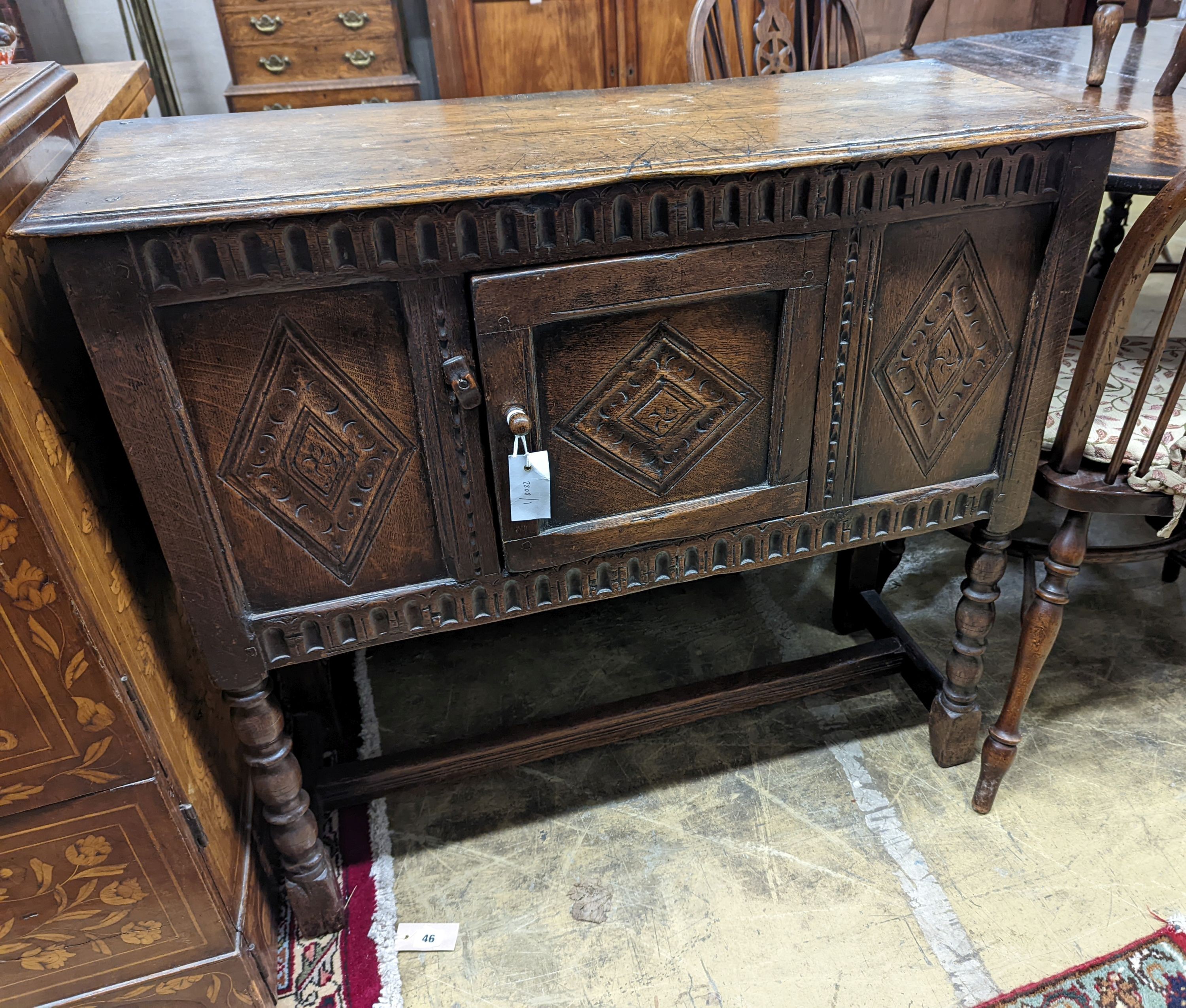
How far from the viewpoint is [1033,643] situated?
142 centimetres

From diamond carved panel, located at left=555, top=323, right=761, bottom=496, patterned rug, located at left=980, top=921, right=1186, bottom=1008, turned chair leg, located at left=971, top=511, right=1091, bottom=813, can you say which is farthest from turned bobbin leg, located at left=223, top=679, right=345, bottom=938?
turned chair leg, located at left=971, top=511, right=1091, bottom=813

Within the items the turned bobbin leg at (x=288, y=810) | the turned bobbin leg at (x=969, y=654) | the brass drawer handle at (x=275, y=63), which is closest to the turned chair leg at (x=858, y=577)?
the turned bobbin leg at (x=969, y=654)

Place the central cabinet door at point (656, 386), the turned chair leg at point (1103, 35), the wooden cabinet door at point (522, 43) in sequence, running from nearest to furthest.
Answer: the central cabinet door at point (656, 386)
the turned chair leg at point (1103, 35)
the wooden cabinet door at point (522, 43)

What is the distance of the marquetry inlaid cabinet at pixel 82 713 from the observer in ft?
3.01

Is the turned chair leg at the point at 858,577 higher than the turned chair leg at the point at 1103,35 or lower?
lower

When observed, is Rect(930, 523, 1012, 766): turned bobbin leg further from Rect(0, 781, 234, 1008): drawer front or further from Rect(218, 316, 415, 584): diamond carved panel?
Rect(0, 781, 234, 1008): drawer front

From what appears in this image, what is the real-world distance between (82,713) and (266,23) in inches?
108

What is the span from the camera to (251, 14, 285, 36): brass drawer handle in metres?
2.93

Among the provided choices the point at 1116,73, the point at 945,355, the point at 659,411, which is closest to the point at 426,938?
the point at 659,411

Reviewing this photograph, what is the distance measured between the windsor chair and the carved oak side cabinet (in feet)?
0.19

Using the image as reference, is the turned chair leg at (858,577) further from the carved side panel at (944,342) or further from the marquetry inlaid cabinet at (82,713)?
the marquetry inlaid cabinet at (82,713)

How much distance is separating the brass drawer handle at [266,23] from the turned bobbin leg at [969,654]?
282 cm

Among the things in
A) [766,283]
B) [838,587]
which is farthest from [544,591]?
[838,587]

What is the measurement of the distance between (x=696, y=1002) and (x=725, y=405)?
87 centimetres
